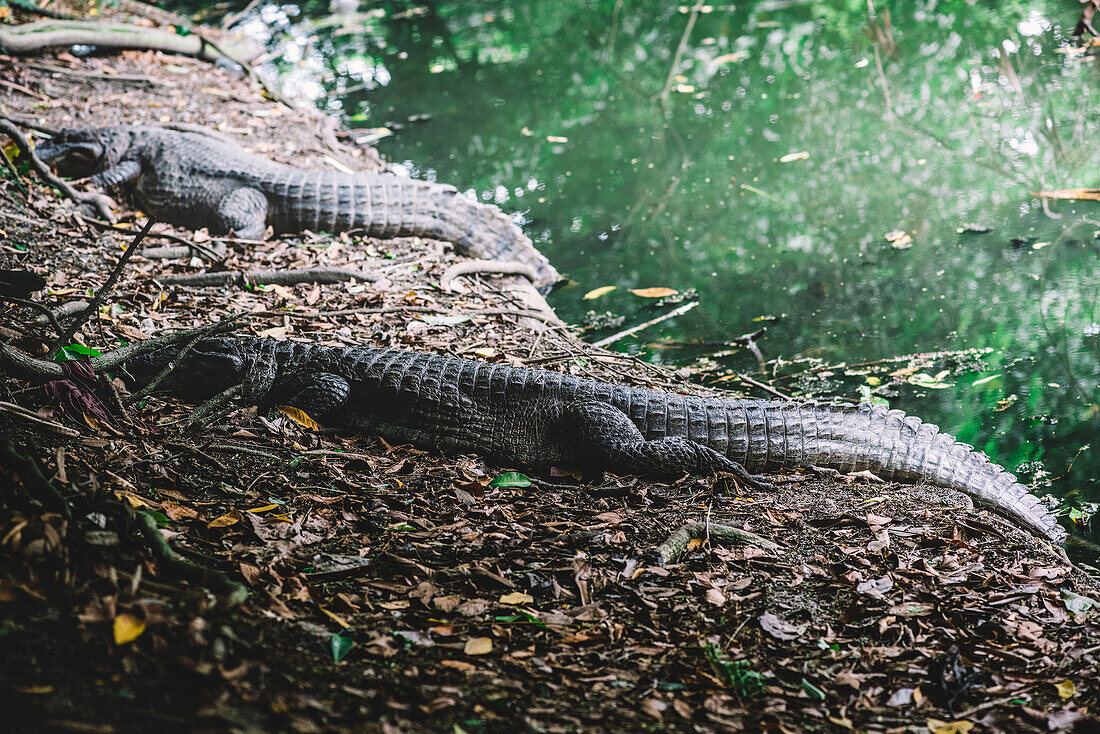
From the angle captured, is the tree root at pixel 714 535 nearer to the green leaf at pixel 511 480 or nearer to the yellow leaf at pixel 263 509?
the green leaf at pixel 511 480

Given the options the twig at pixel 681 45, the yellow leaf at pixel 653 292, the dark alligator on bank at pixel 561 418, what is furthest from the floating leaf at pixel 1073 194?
the dark alligator on bank at pixel 561 418

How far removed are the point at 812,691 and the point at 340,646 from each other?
4.11 ft

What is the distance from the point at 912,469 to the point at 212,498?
10.7ft

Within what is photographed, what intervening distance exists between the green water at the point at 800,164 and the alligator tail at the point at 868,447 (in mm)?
570

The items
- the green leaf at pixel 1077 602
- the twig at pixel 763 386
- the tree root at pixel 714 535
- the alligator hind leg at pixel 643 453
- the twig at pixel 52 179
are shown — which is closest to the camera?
the green leaf at pixel 1077 602

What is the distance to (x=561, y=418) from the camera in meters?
3.76

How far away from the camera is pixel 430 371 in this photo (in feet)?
12.8

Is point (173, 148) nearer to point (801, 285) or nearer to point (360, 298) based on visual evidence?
point (360, 298)

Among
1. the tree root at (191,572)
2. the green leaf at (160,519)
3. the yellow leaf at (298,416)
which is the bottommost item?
the yellow leaf at (298,416)

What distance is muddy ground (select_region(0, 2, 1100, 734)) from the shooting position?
152 cm

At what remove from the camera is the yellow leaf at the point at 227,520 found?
7.79 feet

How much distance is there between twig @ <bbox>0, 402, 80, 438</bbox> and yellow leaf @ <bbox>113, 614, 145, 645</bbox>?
4.52 ft

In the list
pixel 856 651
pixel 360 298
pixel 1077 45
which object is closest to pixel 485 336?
pixel 360 298

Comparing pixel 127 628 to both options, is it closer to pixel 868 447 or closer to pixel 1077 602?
pixel 1077 602
